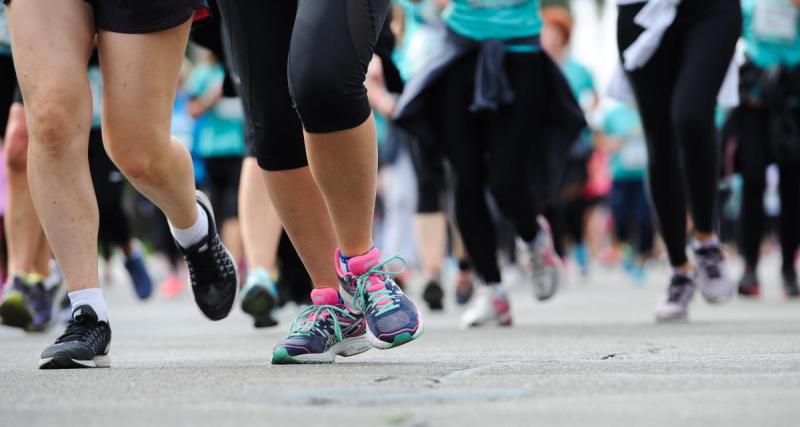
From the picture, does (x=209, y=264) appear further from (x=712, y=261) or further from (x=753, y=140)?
(x=753, y=140)

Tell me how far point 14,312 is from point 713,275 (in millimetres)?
2796

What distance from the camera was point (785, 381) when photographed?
312cm

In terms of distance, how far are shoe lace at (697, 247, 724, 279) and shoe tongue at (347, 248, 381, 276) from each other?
2.62 metres

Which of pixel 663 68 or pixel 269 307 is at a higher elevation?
pixel 663 68

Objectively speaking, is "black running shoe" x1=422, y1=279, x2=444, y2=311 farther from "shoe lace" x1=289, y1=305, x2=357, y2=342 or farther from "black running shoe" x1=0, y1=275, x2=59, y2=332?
"shoe lace" x1=289, y1=305, x2=357, y2=342

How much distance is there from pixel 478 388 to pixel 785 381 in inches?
25.8

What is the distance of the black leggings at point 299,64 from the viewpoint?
11.7ft

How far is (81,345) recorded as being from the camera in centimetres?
387

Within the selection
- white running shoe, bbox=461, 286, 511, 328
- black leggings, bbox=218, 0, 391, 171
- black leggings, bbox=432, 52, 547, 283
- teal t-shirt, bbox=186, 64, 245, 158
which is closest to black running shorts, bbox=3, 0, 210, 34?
black leggings, bbox=218, 0, 391, 171

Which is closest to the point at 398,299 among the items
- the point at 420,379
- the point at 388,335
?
the point at 388,335

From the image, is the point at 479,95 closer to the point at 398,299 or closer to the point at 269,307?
the point at 269,307

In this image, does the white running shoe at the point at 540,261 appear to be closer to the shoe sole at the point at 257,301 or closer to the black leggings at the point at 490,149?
the black leggings at the point at 490,149

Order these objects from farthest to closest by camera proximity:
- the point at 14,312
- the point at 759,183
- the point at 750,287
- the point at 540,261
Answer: the point at 759,183 < the point at 750,287 < the point at 540,261 < the point at 14,312

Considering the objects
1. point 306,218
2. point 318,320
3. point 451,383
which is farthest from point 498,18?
point 451,383
